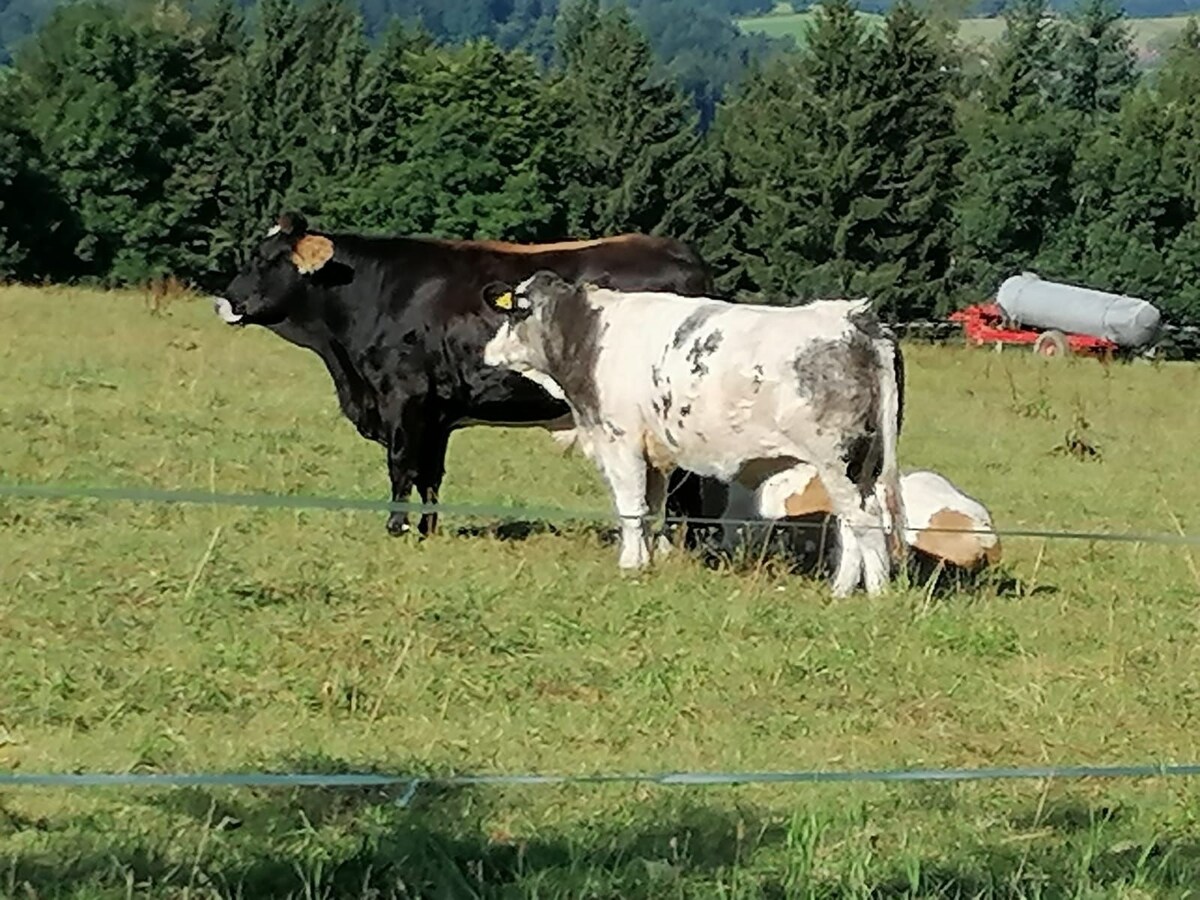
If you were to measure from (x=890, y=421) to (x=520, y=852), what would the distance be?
15.9 ft

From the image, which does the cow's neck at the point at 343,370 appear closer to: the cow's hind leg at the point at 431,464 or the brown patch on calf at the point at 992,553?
the cow's hind leg at the point at 431,464

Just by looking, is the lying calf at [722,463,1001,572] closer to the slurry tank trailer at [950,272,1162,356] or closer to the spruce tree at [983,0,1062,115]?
the slurry tank trailer at [950,272,1162,356]

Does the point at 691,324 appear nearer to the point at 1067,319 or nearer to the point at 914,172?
the point at 1067,319

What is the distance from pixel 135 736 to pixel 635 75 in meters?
64.6

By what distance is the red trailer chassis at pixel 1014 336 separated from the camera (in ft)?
135

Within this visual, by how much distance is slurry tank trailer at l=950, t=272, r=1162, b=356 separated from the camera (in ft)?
146

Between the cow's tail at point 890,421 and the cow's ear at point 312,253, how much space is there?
3992 mm

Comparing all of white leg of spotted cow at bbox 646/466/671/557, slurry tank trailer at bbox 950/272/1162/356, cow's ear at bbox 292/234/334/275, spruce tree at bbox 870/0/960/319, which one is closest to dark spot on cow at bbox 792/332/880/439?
white leg of spotted cow at bbox 646/466/671/557

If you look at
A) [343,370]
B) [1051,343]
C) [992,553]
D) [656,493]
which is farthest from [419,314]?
[1051,343]

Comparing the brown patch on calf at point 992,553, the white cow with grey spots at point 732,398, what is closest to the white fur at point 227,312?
the white cow with grey spots at point 732,398

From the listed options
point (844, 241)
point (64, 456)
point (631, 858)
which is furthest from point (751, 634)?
point (844, 241)

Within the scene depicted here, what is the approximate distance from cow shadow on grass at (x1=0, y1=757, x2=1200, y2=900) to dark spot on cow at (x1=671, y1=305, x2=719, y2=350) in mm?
4293

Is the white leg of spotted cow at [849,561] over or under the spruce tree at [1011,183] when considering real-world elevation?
over

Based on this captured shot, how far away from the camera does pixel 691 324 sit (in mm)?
10133
